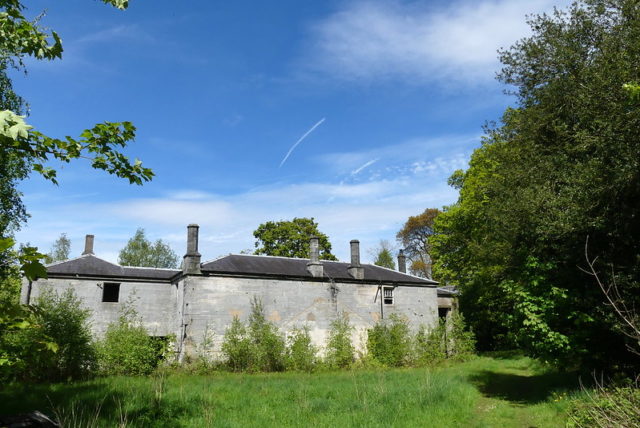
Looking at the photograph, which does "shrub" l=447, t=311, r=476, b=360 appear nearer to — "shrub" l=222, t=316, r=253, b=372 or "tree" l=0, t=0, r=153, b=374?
"shrub" l=222, t=316, r=253, b=372

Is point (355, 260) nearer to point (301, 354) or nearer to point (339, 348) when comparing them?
point (339, 348)

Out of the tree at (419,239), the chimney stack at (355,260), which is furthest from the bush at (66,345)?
the tree at (419,239)

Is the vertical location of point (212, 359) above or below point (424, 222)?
below

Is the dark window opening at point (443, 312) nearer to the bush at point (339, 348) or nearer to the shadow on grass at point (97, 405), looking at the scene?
the bush at point (339, 348)

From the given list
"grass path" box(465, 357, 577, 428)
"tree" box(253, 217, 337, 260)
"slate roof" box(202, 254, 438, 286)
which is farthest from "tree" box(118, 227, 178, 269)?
"grass path" box(465, 357, 577, 428)

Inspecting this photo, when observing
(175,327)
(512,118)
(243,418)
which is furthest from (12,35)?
(175,327)

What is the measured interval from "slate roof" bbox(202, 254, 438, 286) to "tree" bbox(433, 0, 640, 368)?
15490 mm

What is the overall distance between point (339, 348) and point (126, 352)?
1195 centimetres

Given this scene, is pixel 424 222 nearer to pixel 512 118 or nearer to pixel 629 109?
pixel 512 118

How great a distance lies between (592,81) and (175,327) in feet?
78.9

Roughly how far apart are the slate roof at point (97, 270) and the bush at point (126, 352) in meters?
4.07

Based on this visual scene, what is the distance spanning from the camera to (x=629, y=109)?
36.7 ft

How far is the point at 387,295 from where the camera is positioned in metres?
31.5

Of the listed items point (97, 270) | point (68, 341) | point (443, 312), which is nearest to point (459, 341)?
point (443, 312)
